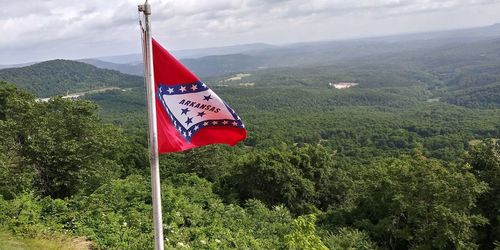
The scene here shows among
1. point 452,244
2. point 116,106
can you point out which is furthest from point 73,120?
point 116,106

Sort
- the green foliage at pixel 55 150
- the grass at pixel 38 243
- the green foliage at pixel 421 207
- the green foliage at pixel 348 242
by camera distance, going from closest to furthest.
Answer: the grass at pixel 38 243, the green foliage at pixel 348 242, the green foliage at pixel 421 207, the green foliage at pixel 55 150

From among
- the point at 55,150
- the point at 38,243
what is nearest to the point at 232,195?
the point at 55,150

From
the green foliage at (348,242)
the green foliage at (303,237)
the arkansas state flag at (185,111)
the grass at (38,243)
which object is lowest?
the green foliage at (348,242)

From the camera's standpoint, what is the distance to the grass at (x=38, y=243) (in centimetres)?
1093

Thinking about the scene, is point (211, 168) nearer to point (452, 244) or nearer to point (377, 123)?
point (452, 244)

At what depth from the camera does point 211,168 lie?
39250 millimetres

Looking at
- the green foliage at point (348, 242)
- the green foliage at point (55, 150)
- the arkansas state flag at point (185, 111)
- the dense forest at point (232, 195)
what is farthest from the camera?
the green foliage at point (55, 150)

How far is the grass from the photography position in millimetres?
10930

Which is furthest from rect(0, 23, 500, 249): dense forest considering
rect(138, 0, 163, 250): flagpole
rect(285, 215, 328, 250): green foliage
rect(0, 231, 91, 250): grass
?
rect(138, 0, 163, 250): flagpole

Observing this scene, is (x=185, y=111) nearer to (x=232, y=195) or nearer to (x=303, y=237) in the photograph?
(x=303, y=237)

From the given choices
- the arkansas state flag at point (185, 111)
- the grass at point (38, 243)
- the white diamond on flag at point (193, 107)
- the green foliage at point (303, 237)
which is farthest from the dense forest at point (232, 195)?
the white diamond on flag at point (193, 107)

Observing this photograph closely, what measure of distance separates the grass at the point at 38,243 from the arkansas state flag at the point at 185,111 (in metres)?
6.42

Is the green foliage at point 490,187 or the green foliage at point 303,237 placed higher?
the green foliage at point 303,237

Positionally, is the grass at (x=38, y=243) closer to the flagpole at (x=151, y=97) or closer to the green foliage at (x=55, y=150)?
the flagpole at (x=151, y=97)
